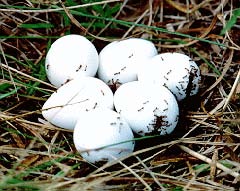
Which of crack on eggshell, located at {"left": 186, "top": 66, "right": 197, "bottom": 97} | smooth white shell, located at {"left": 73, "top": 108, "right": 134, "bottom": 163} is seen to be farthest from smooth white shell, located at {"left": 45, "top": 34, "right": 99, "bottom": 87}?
crack on eggshell, located at {"left": 186, "top": 66, "right": 197, "bottom": 97}


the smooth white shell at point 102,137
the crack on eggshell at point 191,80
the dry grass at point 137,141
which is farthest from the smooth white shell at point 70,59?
the crack on eggshell at point 191,80

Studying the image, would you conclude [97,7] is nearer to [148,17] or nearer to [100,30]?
[100,30]

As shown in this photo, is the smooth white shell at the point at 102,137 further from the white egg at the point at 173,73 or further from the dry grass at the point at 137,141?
the white egg at the point at 173,73

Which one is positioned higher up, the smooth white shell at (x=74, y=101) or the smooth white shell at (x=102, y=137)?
the smooth white shell at (x=74, y=101)

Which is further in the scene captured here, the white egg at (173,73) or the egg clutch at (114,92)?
the white egg at (173,73)

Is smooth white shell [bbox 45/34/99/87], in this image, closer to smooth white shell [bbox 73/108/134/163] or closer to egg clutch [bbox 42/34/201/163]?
egg clutch [bbox 42/34/201/163]

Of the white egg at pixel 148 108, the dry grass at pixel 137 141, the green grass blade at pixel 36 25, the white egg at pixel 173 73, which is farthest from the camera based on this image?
the green grass blade at pixel 36 25

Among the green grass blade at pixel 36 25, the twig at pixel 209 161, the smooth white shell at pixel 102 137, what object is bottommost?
the twig at pixel 209 161

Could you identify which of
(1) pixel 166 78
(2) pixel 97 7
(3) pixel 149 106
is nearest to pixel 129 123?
(3) pixel 149 106
